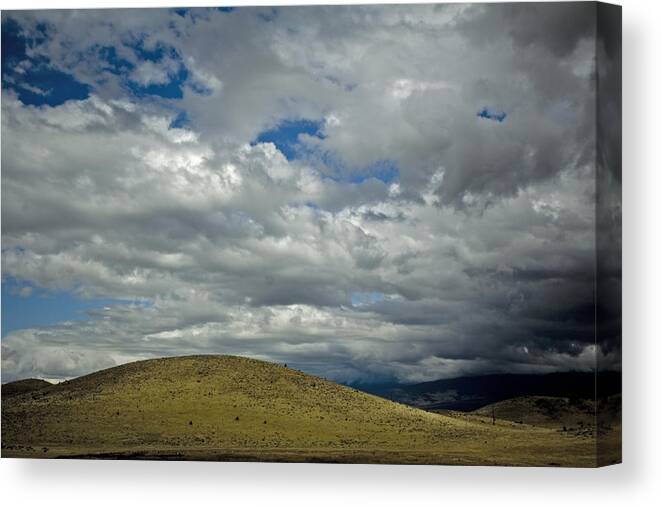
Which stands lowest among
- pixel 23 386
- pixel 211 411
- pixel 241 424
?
pixel 241 424

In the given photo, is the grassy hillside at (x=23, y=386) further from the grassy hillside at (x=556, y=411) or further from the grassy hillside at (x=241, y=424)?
the grassy hillside at (x=556, y=411)

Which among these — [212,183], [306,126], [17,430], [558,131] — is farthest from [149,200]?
[558,131]

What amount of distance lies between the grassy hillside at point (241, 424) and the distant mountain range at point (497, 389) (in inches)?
20.3

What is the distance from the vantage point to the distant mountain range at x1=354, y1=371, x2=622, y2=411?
1980cm

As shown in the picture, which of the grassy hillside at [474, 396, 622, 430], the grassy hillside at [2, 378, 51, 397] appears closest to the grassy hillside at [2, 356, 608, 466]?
the grassy hillside at [2, 378, 51, 397]

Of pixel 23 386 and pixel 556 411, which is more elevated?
pixel 23 386

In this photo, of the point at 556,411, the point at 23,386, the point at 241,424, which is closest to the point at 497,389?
the point at 556,411

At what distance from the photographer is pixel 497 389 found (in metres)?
21.6

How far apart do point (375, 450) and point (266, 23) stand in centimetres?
910

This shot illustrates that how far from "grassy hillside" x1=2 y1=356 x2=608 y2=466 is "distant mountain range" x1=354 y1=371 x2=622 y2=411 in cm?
52

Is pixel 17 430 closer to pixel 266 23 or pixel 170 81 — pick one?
pixel 170 81

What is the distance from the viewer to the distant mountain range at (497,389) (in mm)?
19797

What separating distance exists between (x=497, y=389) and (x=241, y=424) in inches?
230

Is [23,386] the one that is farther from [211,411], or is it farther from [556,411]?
[556,411]
